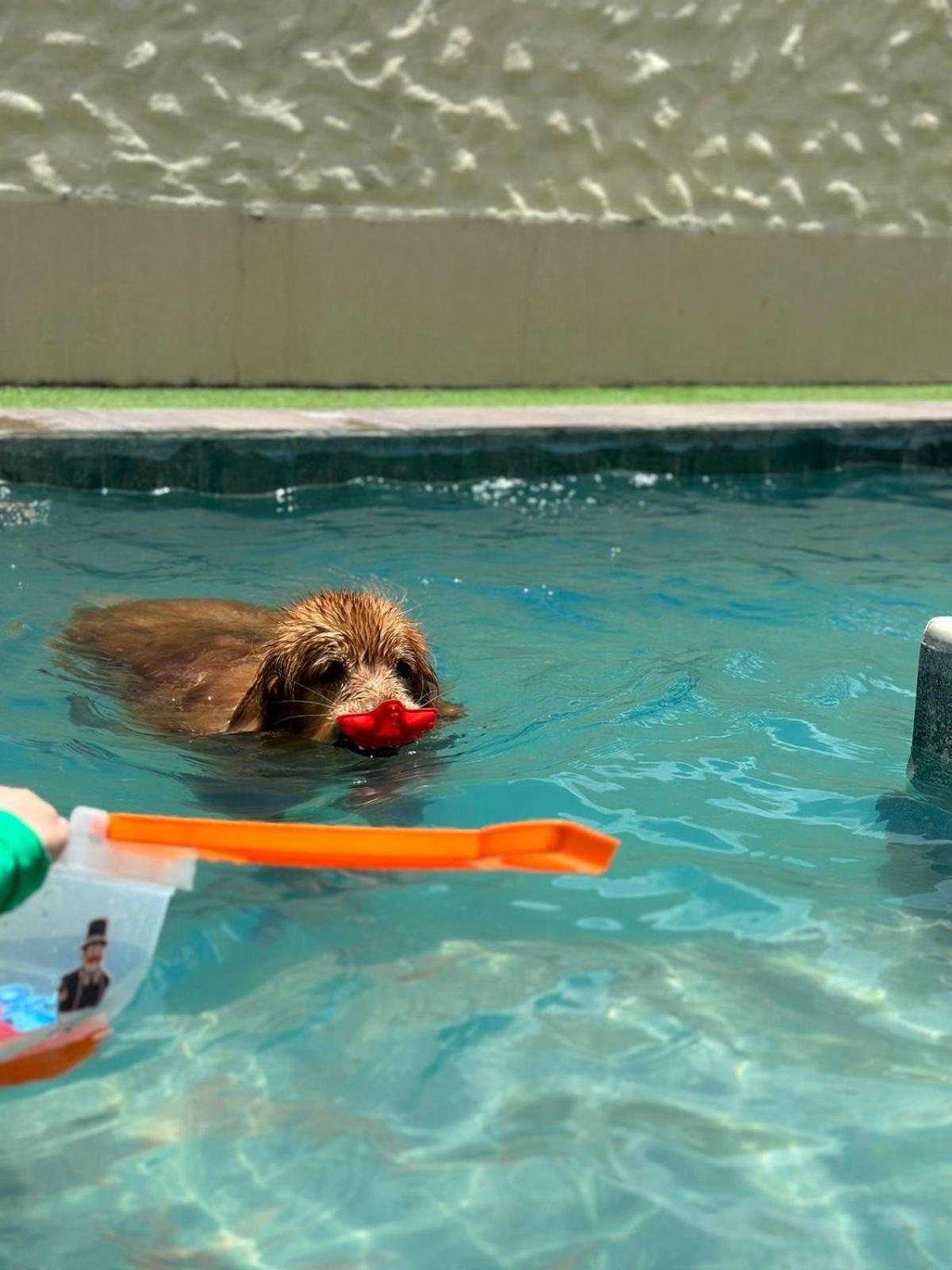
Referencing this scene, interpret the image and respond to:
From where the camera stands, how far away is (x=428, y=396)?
12328 millimetres

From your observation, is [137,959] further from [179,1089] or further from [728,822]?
[728,822]

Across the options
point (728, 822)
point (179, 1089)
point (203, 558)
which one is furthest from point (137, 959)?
point (203, 558)

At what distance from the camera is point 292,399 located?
11.7m

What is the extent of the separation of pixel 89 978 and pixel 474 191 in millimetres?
10511

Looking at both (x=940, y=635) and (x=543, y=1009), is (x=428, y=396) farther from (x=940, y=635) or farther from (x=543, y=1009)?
(x=543, y=1009)

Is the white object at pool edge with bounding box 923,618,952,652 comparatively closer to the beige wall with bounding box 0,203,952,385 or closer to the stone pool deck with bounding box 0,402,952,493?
the stone pool deck with bounding box 0,402,952,493

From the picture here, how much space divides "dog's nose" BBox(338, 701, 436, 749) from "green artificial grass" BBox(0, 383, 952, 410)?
6.22 metres

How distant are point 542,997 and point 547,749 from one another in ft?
6.36

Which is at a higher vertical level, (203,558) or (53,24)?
(53,24)

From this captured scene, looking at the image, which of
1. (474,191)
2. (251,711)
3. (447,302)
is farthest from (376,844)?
(474,191)

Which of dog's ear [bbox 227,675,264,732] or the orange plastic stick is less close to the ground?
the orange plastic stick

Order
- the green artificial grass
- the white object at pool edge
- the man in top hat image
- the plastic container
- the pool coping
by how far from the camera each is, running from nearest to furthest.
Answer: the plastic container
the man in top hat image
the white object at pool edge
the pool coping
the green artificial grass

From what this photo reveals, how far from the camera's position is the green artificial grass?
439 inches

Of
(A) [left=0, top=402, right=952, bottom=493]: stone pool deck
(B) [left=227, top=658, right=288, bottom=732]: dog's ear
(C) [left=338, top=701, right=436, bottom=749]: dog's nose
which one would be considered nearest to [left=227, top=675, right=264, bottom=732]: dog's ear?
(B) [left=227, top=658, right=288, bottom=732]: dog's ear
